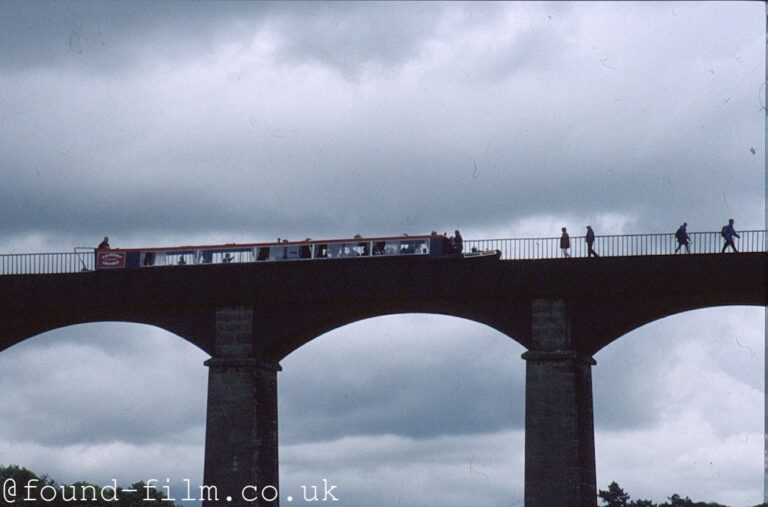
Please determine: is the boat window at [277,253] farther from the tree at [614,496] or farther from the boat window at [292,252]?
the tree at [614,496]

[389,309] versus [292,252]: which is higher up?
[292,252]

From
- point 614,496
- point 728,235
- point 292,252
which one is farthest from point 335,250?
point 614,496

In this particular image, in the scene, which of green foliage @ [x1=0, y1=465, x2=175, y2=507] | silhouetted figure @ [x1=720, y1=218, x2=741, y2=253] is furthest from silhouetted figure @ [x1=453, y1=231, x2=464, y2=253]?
green foliage @ [x1=0, y1=465, x2=175, y2=507]

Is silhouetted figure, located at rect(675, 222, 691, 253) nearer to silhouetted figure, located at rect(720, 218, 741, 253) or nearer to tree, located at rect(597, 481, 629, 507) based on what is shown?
silhouetted figure, located at rect(720, 218, 741, 253)

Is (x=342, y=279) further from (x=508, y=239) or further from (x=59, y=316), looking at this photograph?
(x=59, y=316)

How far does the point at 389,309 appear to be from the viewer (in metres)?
71.3

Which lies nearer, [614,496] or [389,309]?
[389,309]

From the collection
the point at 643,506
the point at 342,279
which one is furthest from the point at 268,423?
the point at 643,506

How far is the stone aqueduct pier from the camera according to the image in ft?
220

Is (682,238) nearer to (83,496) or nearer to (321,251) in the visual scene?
(321,251)

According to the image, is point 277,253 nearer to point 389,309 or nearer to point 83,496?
point 389,309

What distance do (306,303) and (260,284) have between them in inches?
87.2

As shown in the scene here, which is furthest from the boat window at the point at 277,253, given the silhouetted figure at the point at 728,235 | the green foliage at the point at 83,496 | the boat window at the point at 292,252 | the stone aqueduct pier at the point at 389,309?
the green foliage at the point at 83,496

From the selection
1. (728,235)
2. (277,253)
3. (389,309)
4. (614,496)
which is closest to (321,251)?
(277,253)
